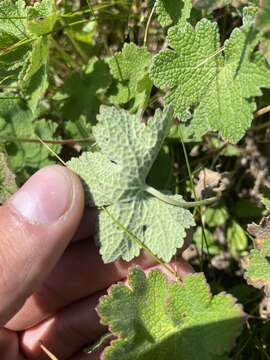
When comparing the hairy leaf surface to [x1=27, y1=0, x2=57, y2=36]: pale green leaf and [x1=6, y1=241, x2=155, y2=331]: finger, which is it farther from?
[x1=6, y1=241, x2=155, y2=331]: finger

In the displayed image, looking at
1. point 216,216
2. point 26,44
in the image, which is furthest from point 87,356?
point 26,44

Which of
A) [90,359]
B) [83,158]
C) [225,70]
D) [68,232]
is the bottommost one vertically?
[90,359]

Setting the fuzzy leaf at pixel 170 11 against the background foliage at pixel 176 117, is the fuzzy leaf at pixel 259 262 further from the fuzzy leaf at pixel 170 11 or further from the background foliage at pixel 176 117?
the fuzzy leaf at pixel 170 11

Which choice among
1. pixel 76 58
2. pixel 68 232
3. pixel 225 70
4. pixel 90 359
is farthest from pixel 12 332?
pixel 225 70

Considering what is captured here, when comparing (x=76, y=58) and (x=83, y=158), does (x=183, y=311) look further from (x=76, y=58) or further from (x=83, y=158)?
(x=76, y=58)

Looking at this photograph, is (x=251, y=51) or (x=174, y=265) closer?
(x=251, y=51)

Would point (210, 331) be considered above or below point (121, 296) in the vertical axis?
below

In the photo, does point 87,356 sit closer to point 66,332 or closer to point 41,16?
point 66,332
